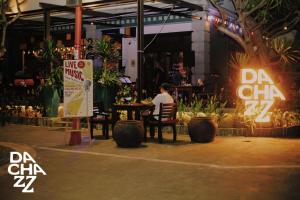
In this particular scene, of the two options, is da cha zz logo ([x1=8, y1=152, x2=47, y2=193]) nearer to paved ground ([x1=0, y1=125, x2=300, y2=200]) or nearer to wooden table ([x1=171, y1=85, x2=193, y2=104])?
paved ground ([x1=0, y1=125, x2=300, y2=200])

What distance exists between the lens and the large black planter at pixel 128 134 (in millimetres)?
11203

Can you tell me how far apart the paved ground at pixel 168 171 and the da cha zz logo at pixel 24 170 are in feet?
0.48

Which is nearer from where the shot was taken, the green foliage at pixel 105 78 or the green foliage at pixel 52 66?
the green foliage at pixel 105 78

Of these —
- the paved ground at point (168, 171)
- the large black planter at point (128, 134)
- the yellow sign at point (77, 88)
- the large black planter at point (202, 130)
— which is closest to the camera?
the paved ground at point (168, 171)

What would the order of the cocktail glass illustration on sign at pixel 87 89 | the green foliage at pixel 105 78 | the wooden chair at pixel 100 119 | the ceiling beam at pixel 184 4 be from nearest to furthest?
the cocktail glass illustration on sign at pixel 87 89
the wooden chair at pixel 100 119
the green foliage at pixel 105 78
the ceiling beam at pixel 184 4

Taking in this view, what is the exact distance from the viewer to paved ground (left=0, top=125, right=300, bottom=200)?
7.07 m

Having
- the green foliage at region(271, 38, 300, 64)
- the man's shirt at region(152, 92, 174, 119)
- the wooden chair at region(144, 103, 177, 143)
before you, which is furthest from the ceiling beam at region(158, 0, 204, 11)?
the wooden chair at region(144, 103, 177, 143)

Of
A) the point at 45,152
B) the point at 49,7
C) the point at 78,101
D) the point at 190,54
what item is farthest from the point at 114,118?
the point at 190,54

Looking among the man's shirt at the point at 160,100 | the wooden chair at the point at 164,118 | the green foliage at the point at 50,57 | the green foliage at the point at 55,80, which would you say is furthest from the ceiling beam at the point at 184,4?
the wooden chair at the point at 164,118

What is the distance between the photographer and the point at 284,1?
1720cm

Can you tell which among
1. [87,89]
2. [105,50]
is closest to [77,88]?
[87,89]

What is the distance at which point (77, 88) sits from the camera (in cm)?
1161

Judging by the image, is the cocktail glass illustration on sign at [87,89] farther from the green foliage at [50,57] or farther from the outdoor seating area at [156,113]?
the green foliage at [50,57]

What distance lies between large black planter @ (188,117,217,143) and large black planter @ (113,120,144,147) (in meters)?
1.50
